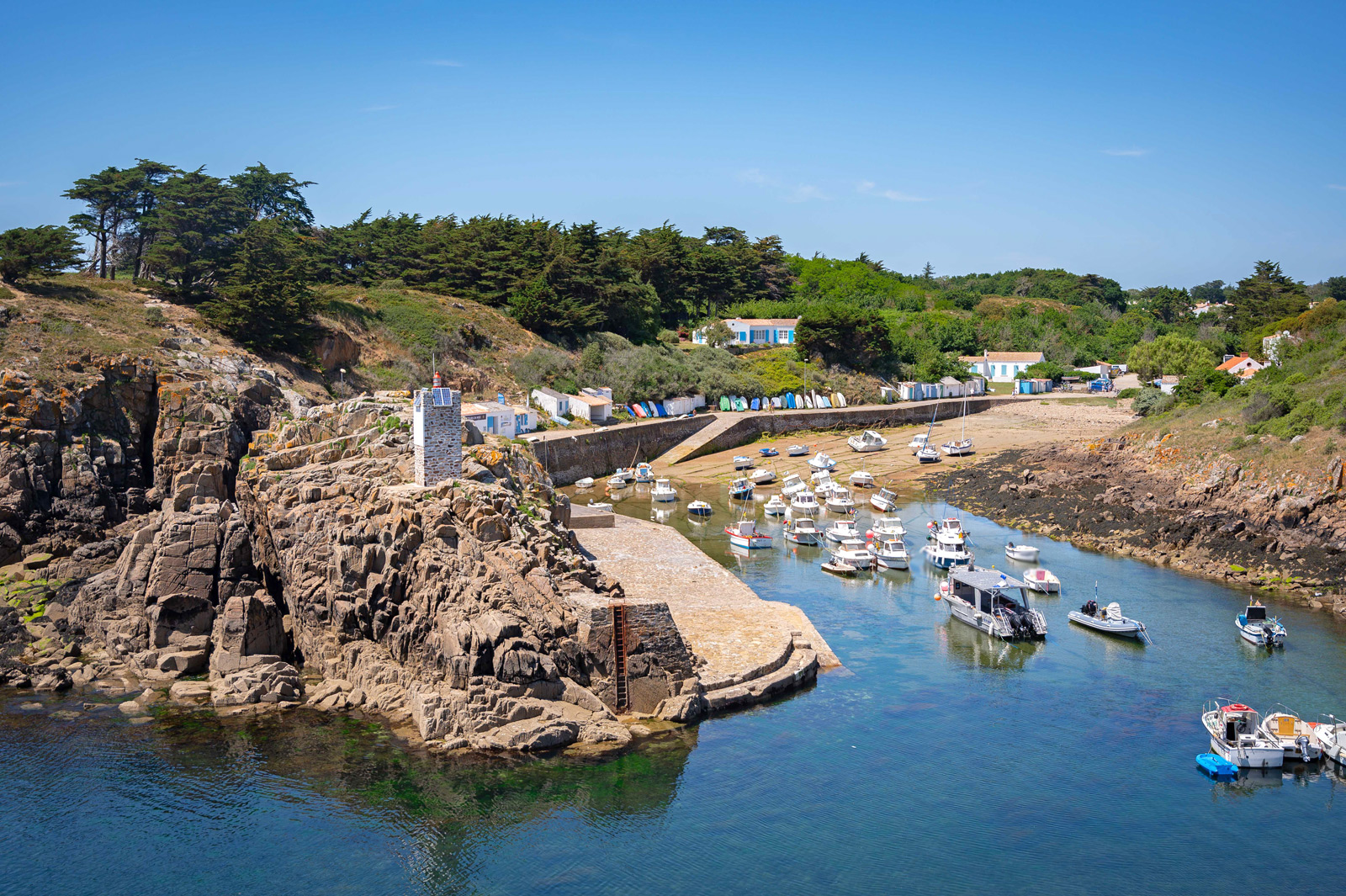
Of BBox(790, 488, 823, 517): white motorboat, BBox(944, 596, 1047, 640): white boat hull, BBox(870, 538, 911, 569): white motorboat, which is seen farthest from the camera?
BBox(790, 488, 823, 517): white motorboat

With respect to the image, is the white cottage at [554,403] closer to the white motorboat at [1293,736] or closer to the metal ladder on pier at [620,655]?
the metal ladder on pier at [620,655]

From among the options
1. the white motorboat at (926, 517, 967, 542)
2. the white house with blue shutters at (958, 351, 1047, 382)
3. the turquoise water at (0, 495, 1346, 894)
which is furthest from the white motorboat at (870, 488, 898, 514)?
the white house with blue shutters at (958, 351, 1047, 382)

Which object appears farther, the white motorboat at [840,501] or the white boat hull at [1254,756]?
the white motorboat at [840,501]

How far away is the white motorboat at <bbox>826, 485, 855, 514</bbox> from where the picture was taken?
45.7 metres

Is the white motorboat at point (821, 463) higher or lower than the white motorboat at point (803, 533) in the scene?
higher

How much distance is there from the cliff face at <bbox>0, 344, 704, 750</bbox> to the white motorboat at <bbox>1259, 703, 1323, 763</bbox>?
12.1 metres

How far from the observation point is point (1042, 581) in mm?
32812

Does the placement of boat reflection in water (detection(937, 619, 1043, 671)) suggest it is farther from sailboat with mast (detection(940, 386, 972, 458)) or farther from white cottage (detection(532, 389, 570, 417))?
white cottage (detection(532, 389, 570, 417))

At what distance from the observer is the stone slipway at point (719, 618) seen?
23033mm

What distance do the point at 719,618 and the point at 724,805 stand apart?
8.10 m

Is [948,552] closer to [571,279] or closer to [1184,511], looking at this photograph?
[1184,511]

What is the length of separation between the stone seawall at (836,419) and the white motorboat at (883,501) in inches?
504

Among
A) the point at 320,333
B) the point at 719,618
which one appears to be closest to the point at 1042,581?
the point at 719,618

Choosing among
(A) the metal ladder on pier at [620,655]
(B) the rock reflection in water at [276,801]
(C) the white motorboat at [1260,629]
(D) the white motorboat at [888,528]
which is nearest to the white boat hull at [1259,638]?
(C) the white motorboat at [1260,629]
